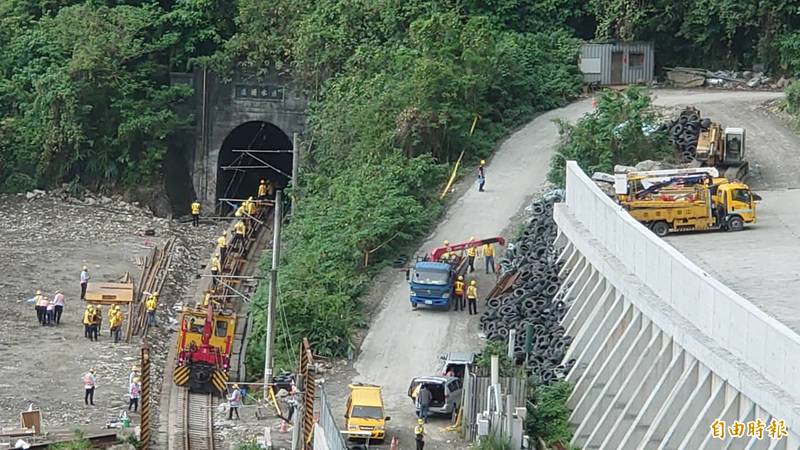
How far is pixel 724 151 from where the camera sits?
178 ft

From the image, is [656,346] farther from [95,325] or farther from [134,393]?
[95,325]

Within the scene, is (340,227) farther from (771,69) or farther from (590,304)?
(771,69)

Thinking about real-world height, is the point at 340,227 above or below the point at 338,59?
below

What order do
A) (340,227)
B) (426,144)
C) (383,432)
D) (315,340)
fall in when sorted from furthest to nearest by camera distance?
(426,144)
(340,227)
(315,340)
(383,432)

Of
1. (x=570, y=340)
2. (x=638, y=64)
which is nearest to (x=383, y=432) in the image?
(x=570, y=340)

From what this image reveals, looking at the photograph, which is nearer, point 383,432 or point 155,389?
point 383,432

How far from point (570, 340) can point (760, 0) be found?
99.4 ft

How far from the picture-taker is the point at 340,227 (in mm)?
54625

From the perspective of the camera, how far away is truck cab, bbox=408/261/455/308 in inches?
1918

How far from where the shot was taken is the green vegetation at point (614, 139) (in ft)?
181

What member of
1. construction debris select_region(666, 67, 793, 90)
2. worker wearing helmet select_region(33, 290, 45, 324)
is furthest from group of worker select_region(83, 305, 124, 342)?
construction debris select_region(666, 67, 793, 90)

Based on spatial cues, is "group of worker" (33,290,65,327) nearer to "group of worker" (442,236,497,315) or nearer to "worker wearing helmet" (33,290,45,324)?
"worker wearing helmet" (33,290,45,324)

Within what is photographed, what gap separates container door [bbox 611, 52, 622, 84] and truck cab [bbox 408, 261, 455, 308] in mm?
23888

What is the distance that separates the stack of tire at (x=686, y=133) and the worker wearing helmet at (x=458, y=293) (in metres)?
10.4
